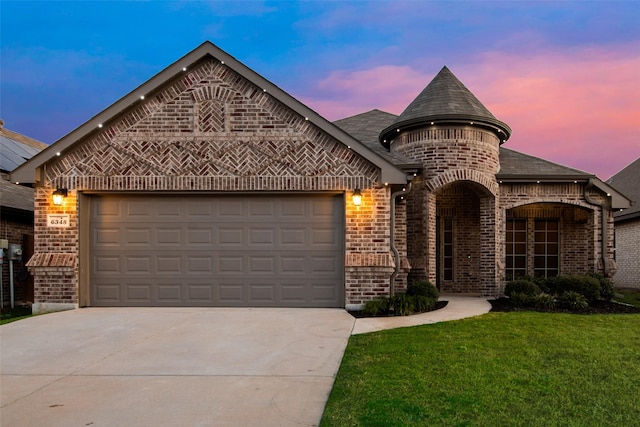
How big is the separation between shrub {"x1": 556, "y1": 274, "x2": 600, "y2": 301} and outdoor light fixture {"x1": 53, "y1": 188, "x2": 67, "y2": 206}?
40.9ft

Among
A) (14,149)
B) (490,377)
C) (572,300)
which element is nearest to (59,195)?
(14,149)

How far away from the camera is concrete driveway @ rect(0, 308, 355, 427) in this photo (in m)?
4.28

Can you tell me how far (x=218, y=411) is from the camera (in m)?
4.32

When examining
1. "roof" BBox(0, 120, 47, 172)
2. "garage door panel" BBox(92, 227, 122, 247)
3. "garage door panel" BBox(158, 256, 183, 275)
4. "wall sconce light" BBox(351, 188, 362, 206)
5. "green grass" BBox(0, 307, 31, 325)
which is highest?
"roof" BBox(0, 120, 47, 172)

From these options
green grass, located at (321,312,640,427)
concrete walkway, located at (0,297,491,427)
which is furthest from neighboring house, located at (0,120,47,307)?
green grass, located at (321,312,640,427)

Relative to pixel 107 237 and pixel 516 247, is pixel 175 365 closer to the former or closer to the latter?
pixel 107 237

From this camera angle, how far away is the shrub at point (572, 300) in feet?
34.6

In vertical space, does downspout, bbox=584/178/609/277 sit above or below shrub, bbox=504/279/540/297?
above

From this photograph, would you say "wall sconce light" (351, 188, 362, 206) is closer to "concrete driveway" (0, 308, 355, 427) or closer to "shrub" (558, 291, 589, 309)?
"concrete driveway" (0, 308, 355, 427)

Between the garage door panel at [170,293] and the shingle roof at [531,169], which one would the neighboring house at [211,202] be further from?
the shingle roof at [531,169]

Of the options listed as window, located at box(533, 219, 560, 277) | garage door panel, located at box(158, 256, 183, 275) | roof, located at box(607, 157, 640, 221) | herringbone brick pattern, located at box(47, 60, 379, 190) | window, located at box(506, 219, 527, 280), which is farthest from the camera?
roof, located at box(607, 157, 640, 221)

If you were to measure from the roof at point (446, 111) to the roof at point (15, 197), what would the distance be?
34.5ft

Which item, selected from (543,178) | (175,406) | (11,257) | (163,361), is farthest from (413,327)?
(11,257)

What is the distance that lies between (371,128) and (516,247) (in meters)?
6.39
